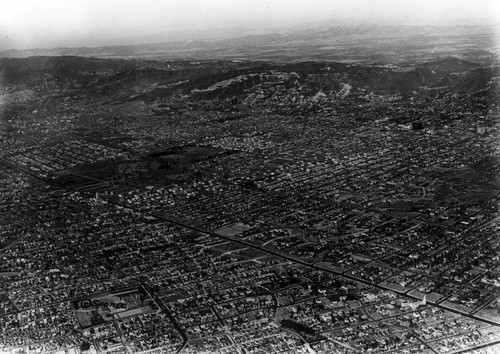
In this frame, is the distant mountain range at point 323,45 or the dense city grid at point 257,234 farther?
the distant mountain range at point 323,45

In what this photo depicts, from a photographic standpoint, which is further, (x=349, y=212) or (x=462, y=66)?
(x=462, y=66)

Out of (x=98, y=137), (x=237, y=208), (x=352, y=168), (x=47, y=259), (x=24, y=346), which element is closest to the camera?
(x=24, y=346)

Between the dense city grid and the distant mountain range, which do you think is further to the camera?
the distant mountain range

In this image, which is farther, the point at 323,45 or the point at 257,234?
the point at 323,45

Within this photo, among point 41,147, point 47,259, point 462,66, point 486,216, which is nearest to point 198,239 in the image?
point 47,259

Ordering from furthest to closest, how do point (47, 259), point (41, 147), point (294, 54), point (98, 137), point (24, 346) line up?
point (294, 54), point (98, 137), point (41, 147), point (47, 259), point (24, 346)

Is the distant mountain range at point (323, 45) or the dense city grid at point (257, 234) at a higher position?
the distant mountain range at point (323, 45)

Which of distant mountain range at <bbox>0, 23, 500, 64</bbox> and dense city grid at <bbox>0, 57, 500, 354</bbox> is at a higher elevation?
distant mountain range at <bbox>0, 23, 500, 64</bbox>

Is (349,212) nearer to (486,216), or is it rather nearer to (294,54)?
(486,216)

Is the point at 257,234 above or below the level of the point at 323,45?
below
